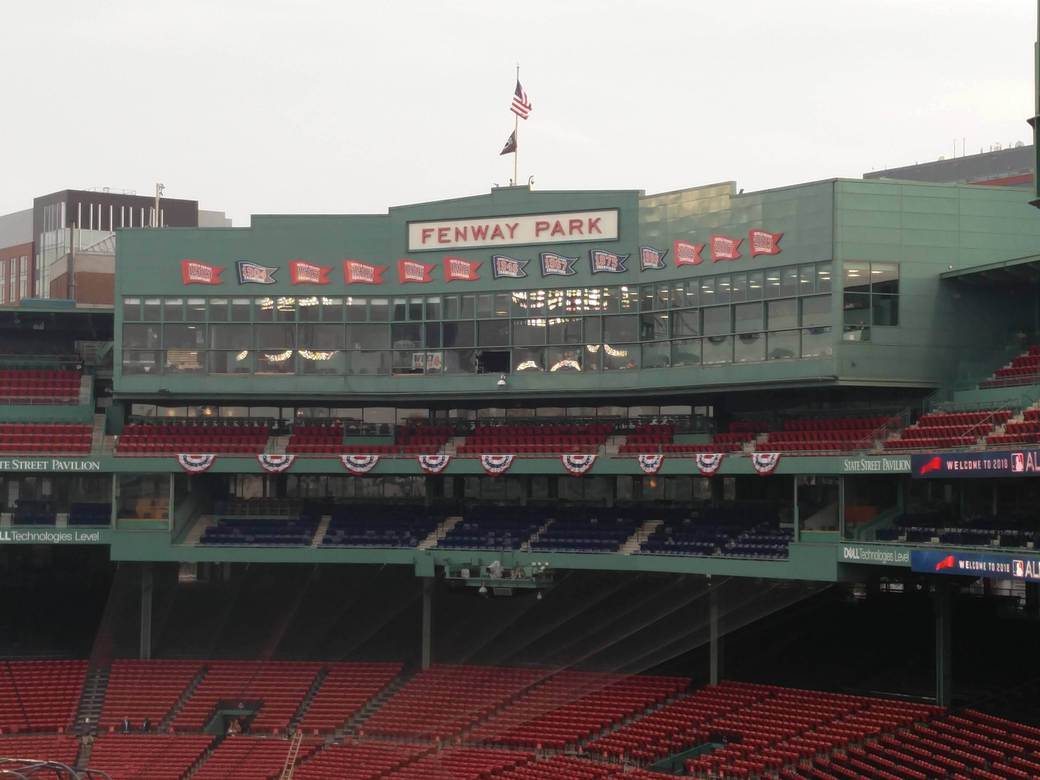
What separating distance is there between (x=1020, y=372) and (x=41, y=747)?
34964 mm

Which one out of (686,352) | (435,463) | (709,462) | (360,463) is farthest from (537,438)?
(709,462)

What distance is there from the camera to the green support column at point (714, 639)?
48.0 m

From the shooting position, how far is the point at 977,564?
37219 millimetres

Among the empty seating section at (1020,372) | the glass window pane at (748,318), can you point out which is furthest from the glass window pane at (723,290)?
the empty seating section at (1020,372)

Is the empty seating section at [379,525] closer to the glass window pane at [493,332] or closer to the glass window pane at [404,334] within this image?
the glass window pane at [404,334]

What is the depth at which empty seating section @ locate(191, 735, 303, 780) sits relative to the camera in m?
47.2

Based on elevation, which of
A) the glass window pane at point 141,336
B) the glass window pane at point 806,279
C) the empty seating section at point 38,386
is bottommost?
the empty seating section at point 38,386

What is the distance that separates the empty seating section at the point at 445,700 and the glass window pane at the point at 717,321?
1337 centimetres

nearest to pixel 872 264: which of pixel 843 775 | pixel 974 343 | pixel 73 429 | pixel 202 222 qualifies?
pixel 974 343

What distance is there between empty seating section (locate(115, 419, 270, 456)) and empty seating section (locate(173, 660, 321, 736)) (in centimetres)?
817

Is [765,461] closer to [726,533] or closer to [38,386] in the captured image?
[726,533]

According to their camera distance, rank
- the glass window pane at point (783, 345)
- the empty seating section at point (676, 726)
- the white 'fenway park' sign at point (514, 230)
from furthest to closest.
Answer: the white 'fenway park' sign at point (514, 230), the glass window pane at point (783, 345), the empty seating section at point (676, 726)

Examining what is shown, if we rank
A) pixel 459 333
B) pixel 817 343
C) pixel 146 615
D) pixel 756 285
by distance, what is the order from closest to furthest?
pixel 817 343
pixel 756 285
pixel 459 333
pixel 146 615

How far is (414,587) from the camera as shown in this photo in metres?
56.0
